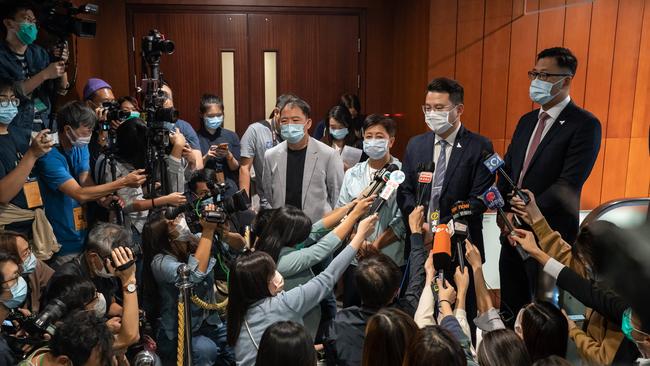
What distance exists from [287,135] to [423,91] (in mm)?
1544

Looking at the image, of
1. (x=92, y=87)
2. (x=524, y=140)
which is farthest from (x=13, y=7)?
(x=524, y=140)

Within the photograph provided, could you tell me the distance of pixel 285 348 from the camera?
1742 millimetres

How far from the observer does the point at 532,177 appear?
9.43 ft

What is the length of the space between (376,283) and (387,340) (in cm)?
39

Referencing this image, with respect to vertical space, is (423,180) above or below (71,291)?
above

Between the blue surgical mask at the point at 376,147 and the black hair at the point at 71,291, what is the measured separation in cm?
157

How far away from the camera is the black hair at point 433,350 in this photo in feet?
5.14

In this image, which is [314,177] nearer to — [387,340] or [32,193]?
[32,193]

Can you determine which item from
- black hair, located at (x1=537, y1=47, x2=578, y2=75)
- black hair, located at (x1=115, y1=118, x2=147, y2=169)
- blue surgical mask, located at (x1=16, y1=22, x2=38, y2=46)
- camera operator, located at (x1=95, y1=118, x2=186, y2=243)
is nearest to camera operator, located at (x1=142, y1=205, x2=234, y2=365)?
camera operator, located at (x1=95, y1=118, x2=186, y2=243)

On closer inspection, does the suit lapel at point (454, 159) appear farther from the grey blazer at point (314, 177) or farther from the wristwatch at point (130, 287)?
the wristwatch at point (130, 287)

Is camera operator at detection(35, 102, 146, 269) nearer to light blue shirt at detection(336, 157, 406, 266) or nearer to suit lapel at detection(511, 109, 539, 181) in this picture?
light blue shirt at detection(336, 157, 406, 266)

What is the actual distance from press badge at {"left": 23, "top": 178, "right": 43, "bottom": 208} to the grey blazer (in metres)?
1.27

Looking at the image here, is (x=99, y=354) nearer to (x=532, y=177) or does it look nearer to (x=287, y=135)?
(x=287, y=135)

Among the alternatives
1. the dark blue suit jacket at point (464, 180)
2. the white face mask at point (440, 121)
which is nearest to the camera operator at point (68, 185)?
the dark blue suit jacket at point (464, 180)
